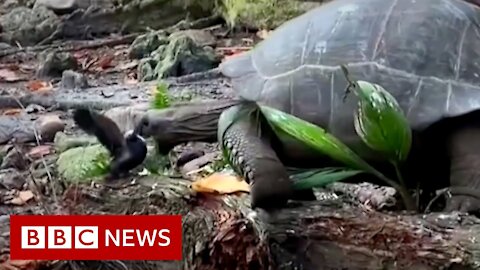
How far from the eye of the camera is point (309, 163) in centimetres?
249

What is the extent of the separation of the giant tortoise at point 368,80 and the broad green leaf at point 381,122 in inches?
3.8

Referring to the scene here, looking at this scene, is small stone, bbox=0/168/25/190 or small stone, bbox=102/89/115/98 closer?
small stone, bbox=0/168/25/190

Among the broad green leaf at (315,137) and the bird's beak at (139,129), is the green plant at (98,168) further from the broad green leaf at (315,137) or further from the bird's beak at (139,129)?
the broad green leaf at (315,137)

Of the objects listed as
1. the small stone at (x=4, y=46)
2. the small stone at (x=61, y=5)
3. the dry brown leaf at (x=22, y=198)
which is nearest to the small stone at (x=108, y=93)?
the small stone at (x=4, y=46)

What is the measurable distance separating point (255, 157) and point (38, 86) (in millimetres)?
3316

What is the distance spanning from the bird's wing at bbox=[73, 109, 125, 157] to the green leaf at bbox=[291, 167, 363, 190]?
529 mm

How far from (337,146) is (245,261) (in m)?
0.35

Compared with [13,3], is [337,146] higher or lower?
higher

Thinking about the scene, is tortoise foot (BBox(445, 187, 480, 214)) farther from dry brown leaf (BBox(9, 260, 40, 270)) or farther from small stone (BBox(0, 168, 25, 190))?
small stone (BBox(0, 168, 25, 190))

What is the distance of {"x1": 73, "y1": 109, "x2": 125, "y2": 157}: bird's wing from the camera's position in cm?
256

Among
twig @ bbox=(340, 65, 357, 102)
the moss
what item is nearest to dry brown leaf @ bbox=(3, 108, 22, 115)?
the moss

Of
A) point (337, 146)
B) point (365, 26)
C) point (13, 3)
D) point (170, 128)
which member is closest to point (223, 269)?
point (337, 146)

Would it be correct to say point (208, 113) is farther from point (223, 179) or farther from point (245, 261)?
point (245, 261)

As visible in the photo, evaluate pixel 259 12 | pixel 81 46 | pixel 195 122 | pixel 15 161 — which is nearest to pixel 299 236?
pixel 195 122
